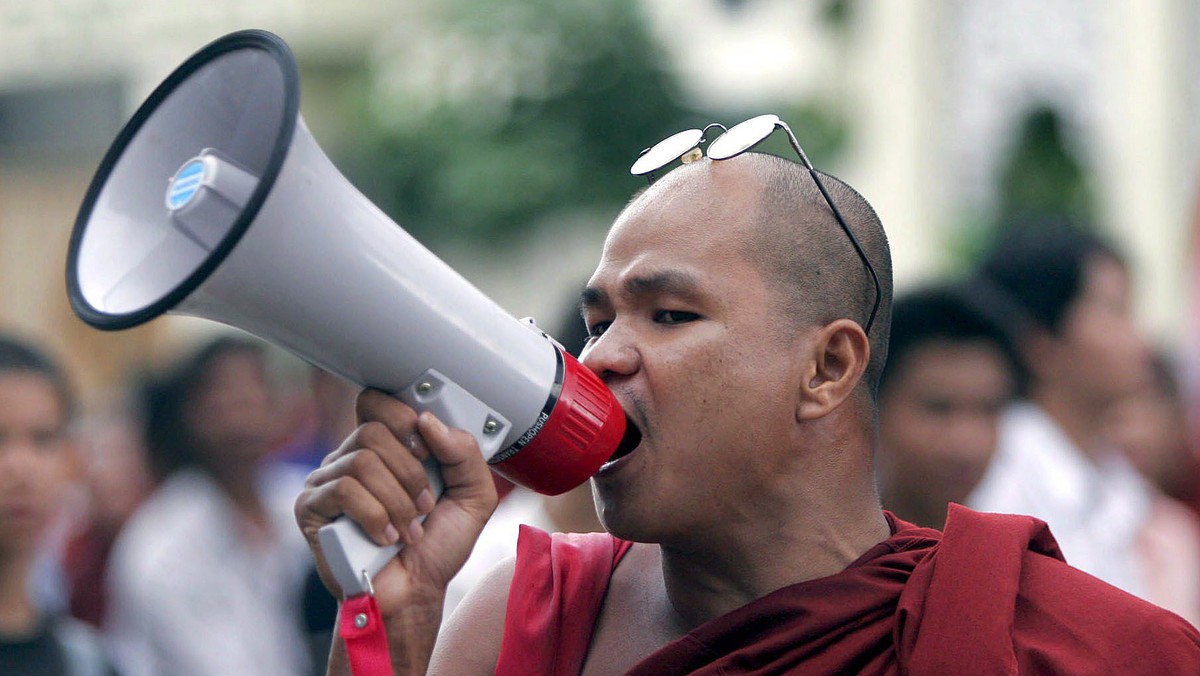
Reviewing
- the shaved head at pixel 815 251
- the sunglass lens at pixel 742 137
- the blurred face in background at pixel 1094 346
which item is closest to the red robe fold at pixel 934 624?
the shaved head at pixel 815 251

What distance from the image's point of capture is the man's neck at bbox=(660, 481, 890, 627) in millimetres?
2729

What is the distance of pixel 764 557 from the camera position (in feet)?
9.01

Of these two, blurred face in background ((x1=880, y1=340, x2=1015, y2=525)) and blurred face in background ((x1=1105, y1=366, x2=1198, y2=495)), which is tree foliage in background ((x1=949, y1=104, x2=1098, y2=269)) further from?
blurred face in background ((x1=880, y1=340, x2=1015, y2=525))

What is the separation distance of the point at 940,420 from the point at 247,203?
2947mm

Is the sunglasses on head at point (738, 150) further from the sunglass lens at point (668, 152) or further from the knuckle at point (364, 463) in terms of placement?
the knuckle at point (364, 463)

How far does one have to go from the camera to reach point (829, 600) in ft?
8.69

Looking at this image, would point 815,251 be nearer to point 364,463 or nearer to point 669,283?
point 669,283

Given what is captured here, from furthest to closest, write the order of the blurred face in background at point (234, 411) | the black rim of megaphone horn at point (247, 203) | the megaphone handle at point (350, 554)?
the blurred face in background at point (234, 411)
the megaphone handle at point (350, 554)
the black rim of megaphone horn at point (247, 203)

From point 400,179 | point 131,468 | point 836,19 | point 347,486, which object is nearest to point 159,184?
point 347,486

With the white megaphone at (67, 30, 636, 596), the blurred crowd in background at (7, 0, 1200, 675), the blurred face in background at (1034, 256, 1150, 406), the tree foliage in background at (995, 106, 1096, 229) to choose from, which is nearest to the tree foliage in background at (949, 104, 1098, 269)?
the tree foliage in background at (995, 106, 1096, 229)

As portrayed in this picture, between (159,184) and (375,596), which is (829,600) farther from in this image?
(159,184)

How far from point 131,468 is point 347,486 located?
22.2 feet

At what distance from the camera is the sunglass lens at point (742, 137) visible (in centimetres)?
276

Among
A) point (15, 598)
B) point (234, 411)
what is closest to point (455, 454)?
point (15, 598)
